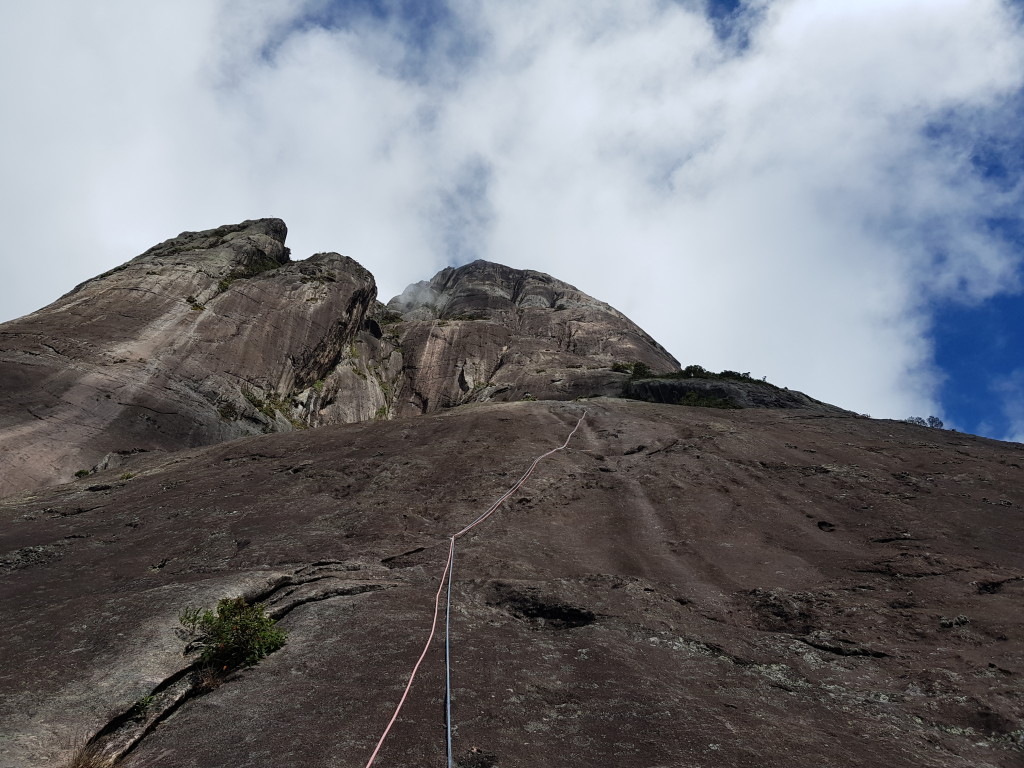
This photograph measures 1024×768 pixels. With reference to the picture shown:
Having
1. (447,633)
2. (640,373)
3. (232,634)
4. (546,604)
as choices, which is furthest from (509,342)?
(232,634)

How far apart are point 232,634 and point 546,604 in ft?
18.0

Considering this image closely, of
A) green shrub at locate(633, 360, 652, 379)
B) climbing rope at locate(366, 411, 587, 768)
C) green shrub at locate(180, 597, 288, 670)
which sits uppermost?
green shrub at locate(633, 360, 652, 379)

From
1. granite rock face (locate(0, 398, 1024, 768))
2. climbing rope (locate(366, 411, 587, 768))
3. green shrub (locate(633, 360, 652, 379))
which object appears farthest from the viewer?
green shrub (locate(633, 360, 652, 379))

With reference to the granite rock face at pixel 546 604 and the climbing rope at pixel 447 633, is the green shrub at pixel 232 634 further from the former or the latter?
the climbing rope at pixel 447 633

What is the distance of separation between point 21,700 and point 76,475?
21070mm

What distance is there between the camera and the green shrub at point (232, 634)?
965 centimetres

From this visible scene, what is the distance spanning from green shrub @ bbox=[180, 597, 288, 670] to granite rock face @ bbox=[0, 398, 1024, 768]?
9.6 inches

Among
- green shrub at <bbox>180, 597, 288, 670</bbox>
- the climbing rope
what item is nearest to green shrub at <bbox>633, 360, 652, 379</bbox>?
the climbing rope

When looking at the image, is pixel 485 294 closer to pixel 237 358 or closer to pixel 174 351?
pixel 237 358

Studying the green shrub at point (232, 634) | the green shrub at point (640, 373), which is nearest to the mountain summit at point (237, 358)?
the green shrub at point (640, 373)

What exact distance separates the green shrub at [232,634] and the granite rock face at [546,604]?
245mm

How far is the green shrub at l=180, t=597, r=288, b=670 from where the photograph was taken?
965 centimetres

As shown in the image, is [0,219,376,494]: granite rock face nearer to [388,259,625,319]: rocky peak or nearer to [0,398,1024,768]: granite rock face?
[0,398,1024,768]: granite rock face

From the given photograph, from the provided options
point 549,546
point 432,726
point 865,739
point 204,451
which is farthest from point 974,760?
point 204,451
